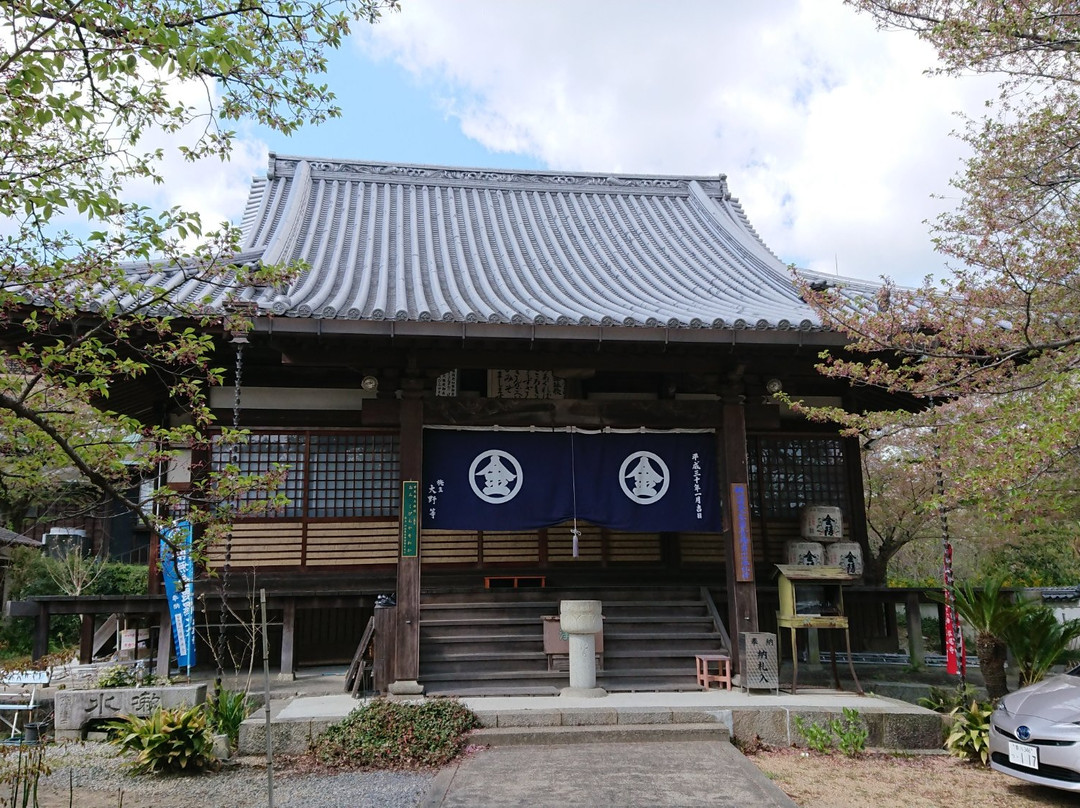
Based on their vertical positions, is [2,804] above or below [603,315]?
below

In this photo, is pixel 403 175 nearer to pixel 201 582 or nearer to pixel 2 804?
pixel 201 582

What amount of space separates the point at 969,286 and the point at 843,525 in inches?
182

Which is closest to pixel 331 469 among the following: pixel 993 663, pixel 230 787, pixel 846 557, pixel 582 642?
pixel 582 642

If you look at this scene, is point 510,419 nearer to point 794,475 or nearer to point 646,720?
point 646,720

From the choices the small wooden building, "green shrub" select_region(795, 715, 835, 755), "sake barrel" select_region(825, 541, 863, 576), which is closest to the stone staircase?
the small wooden building

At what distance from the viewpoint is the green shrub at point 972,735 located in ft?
23.0

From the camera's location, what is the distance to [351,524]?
10.7 m

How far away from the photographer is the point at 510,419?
912 cm

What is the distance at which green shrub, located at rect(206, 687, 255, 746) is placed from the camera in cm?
714

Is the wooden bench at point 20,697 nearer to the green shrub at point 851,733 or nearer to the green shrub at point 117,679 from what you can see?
the green shrub at point 117,679

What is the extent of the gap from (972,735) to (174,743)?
690 centimetres

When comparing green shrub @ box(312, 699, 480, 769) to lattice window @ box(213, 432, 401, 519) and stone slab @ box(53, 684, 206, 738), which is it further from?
lattice window @ box(213, 432, 401, 519)

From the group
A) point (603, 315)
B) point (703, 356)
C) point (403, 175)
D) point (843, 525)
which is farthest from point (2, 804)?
point (403, 175)

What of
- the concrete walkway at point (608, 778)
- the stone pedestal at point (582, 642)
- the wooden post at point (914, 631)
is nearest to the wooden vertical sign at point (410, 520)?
the stone pedestal at point (582, 642)
